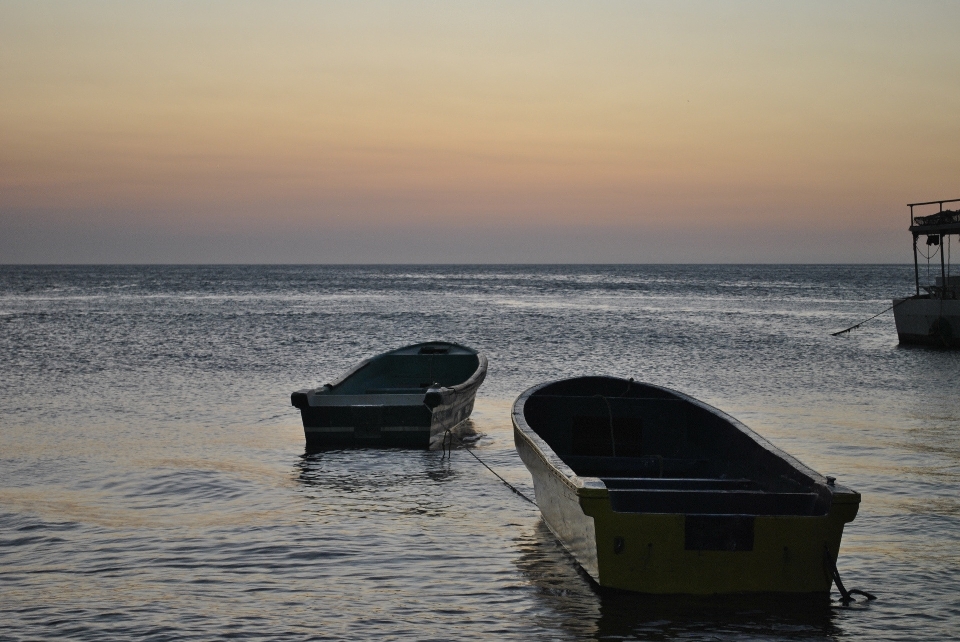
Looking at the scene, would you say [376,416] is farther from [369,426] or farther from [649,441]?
[649,441]

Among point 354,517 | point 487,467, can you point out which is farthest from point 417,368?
point 354,517

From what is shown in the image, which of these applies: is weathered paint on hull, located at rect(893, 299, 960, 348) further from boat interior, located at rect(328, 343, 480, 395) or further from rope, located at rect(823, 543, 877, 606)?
rope, located at rect(823, 543, 877, 606)

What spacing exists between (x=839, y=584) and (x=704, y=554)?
3.34 feet

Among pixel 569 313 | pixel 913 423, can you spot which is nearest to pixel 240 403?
pixel 913 423

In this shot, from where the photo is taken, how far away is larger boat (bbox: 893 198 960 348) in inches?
1102

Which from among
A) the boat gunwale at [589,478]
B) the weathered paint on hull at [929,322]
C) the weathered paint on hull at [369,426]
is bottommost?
the weathered paint on hull at [929,322]

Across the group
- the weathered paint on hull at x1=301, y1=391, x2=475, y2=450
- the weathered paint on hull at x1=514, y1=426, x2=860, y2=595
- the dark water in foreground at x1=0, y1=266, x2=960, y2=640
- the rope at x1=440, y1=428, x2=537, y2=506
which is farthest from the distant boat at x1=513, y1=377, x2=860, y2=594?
the weathered paint on hull at x1=301, y1=391, x2=475, y2=450

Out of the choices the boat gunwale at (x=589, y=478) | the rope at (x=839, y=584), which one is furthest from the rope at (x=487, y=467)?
the rope at (x=839, y=584)

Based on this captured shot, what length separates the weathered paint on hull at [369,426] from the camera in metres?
12.5

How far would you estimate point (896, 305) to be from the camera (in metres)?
30.5

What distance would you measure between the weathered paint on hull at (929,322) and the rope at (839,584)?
24596 millimetres

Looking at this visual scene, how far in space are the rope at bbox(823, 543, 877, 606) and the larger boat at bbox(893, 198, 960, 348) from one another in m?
23.8

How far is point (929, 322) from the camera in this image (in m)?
29.1

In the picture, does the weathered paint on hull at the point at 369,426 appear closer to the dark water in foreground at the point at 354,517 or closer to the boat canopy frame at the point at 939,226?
the dark water in foreground at the point at 354,517
